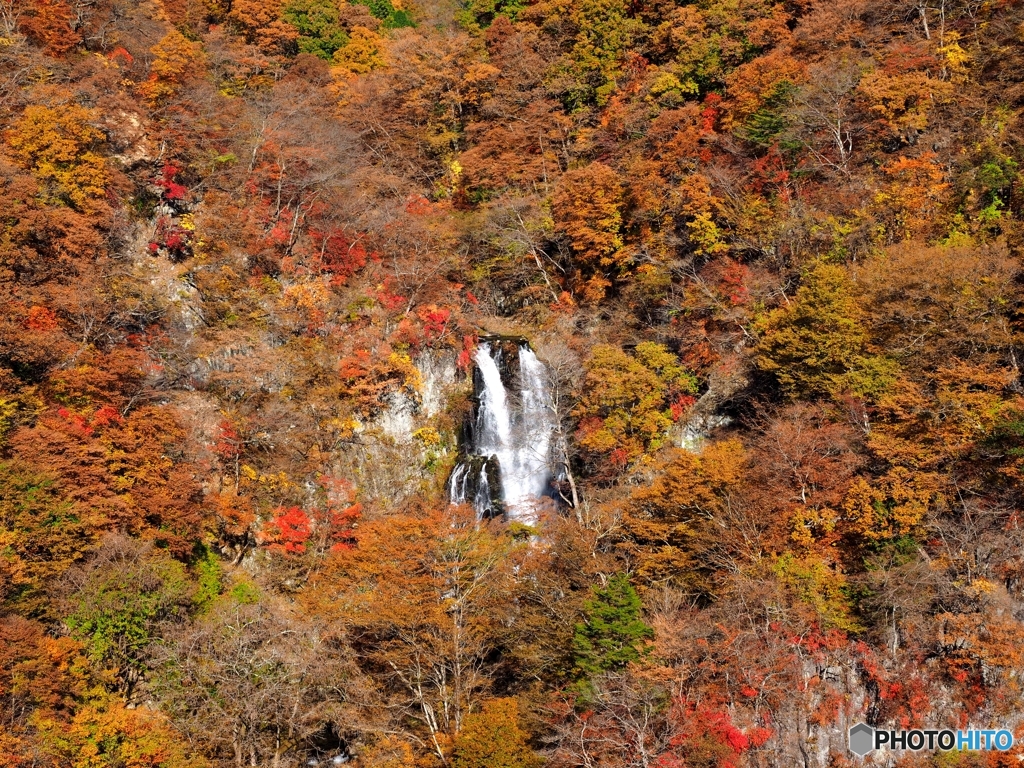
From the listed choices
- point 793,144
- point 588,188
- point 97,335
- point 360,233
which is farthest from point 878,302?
point 97,335

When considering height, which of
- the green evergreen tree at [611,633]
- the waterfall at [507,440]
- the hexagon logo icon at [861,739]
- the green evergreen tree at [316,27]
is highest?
the green evergreen tree at [316,27]

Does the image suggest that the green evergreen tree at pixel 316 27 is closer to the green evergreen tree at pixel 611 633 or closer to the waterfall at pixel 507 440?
the waterfall at pixel 507 440

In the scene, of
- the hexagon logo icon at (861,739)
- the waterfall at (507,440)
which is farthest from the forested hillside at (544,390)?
the waterfall at (507,440)

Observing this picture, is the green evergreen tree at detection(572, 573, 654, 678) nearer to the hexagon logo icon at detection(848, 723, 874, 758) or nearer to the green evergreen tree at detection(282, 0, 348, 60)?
the hexagon logo icon at detection(848, 723, 874, 758)

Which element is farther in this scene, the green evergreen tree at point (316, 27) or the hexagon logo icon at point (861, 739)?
the green evergreen tree at point (316, 27)

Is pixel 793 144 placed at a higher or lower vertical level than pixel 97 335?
higher

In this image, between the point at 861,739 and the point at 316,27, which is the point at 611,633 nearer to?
the point at 861,739

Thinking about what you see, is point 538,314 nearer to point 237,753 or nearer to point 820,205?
point 820,205
